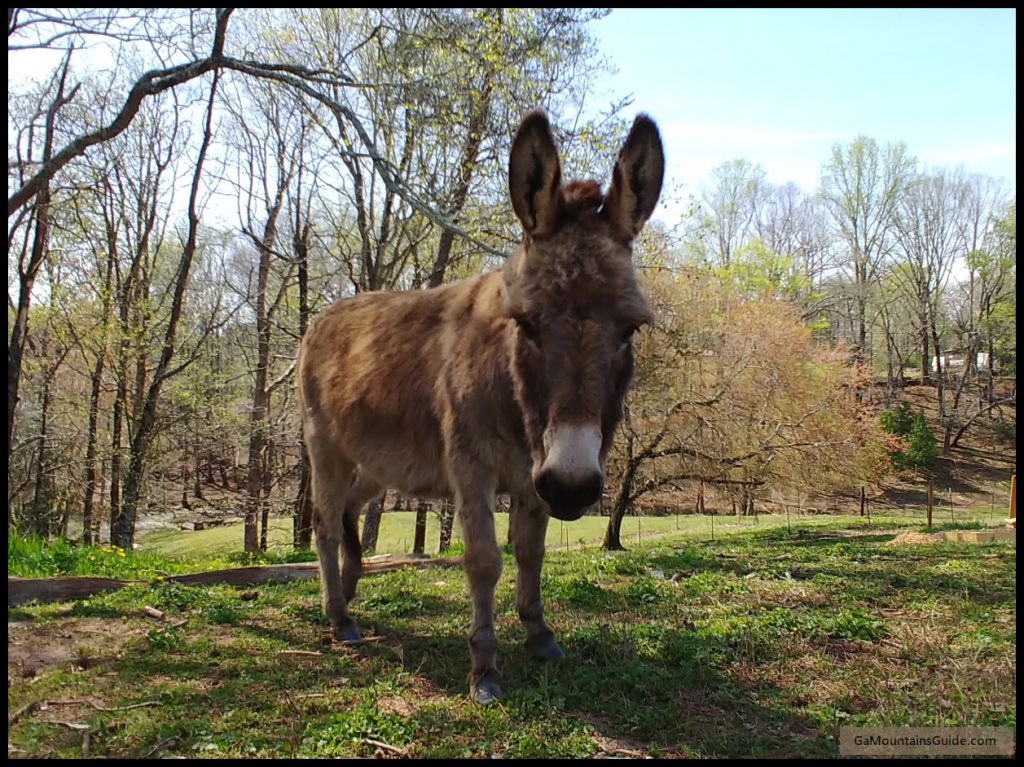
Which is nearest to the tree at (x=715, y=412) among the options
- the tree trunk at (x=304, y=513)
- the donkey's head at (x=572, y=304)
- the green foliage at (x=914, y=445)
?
the tree trunk at (x=304, y=513)

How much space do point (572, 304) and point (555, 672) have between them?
215 centimetres

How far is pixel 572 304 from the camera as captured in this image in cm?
320

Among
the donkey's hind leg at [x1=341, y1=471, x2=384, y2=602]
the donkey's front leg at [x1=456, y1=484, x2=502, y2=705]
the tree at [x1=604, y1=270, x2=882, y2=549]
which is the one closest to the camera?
the donkey's front leg at [x1=456, y1=484, x2=502, y2=705]

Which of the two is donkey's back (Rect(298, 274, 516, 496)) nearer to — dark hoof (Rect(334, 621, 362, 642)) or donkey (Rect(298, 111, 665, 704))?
donkey (Rect(298, 111, 665, 704))

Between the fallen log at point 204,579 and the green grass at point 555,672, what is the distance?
464 millimetres

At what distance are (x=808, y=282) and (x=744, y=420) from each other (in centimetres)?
3301

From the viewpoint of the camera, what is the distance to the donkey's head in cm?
290

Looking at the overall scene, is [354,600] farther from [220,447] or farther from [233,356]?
[233,356]

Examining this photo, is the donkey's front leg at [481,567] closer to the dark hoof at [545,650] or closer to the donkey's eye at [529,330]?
the dark hoof at [545,650]

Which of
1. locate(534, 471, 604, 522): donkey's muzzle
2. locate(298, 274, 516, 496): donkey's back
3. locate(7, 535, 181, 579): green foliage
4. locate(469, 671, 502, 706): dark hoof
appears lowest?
locate(7, 535, 181, 579): green foliage

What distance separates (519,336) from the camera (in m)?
3.40

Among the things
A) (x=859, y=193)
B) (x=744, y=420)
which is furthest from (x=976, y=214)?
(x=744, y=420)

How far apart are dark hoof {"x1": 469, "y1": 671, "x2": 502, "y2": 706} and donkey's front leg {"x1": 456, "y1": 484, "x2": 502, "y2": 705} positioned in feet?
0.10

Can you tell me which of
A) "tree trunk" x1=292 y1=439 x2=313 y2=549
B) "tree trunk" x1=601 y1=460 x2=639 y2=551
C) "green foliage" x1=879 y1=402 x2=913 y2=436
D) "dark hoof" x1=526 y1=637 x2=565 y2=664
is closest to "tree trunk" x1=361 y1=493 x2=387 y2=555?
"tree trunk" x1=292 y1=439 x2=313 y2=549
